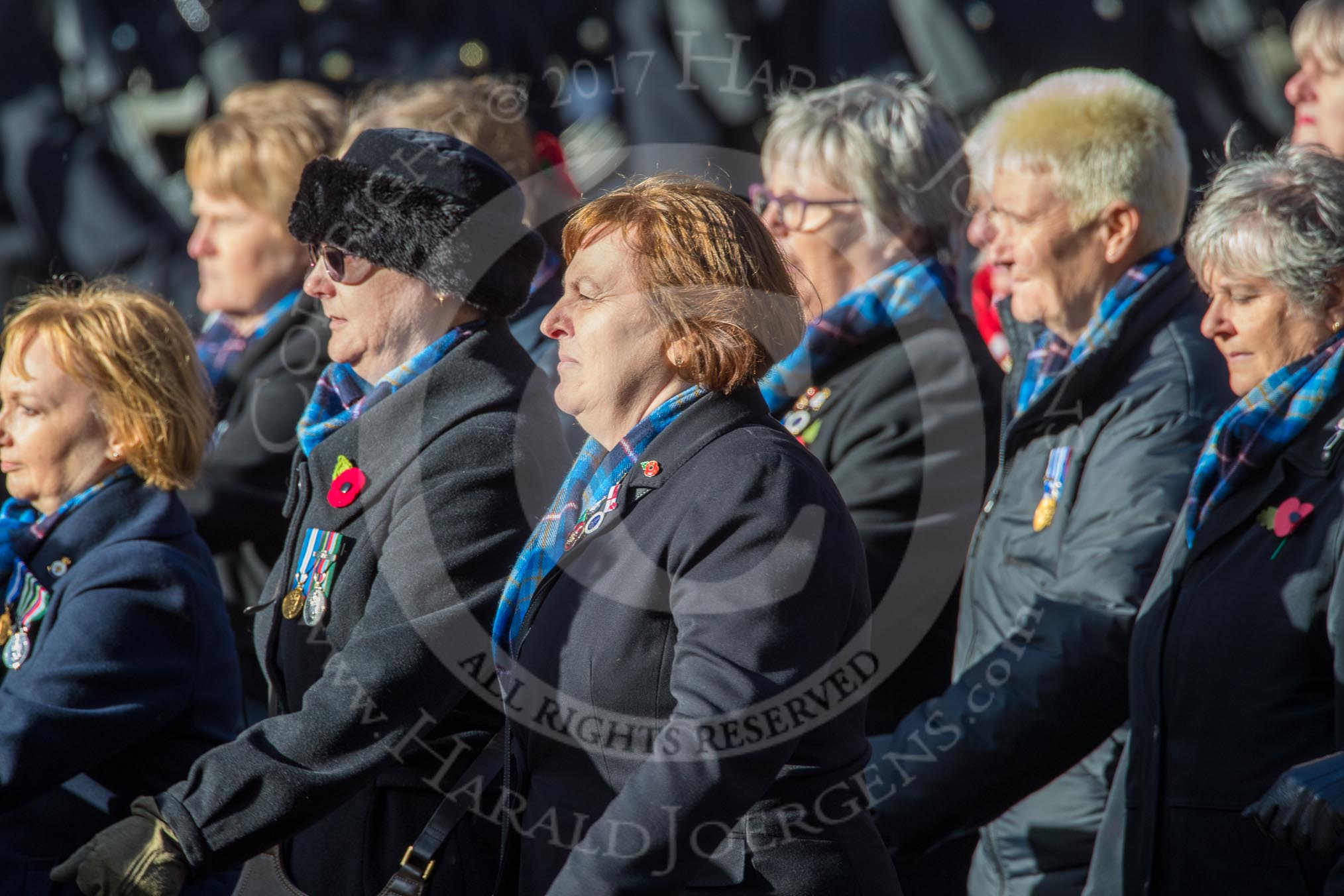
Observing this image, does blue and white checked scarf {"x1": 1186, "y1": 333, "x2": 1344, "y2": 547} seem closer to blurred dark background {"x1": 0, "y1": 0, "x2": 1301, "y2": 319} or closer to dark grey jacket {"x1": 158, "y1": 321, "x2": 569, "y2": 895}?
dark grey jacket {"x1": 158, "y1": 321, "x2": 569, "y2": 895}

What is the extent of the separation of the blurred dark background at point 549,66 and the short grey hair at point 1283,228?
4.77 ft

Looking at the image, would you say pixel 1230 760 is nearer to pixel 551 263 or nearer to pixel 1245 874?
pixel 1245 874

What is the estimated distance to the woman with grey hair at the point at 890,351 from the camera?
9.75ft

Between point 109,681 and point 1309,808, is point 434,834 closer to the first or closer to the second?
point 109,681

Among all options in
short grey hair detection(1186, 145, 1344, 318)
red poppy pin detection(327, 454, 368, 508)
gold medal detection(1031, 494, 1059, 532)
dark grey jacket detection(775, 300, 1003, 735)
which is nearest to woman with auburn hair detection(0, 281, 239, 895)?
red poppy pin detection(327, 454, 368, 508)

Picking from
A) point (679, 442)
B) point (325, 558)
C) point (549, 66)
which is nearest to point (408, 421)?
point (325, 558)

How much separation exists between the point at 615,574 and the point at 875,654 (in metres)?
1.12

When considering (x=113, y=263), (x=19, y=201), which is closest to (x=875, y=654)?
(x=113, y=263)

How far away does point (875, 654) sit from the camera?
9.65ft

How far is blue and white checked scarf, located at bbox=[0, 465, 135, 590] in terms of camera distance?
2.80 meters

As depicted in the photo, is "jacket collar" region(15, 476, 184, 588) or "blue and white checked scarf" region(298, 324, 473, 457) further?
"jacket collar" region(15, 476, 184, 588)

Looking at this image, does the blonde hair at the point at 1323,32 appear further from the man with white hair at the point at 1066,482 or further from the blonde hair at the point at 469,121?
the blonde hair at the point at 469,121

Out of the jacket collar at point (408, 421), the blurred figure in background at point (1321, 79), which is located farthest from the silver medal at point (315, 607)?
the blurred figure in background at point (1321, 79)

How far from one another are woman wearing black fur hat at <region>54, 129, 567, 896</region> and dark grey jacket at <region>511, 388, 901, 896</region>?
11.5 inches
